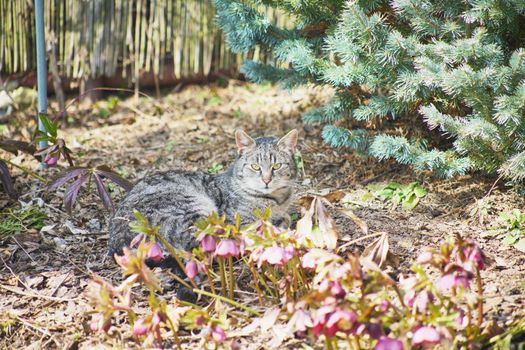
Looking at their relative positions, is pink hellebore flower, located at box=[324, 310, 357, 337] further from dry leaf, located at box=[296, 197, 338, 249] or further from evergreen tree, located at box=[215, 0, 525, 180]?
evergreen tree, located at box=[215, 0, 525, 180]

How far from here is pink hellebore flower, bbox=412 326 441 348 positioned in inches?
88.4

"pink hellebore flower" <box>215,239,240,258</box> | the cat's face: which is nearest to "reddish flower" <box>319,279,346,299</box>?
"pink hellebore flower" <box>215,239,240,258</box>

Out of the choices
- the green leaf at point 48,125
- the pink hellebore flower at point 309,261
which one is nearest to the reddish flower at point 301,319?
the pink hellebore flower at point 309,261

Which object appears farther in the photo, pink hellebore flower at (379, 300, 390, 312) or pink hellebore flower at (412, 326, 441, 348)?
pink hellebore flower at (379, 300, 390, 312)

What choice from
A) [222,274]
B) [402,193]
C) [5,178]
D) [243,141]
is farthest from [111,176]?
[402,193]

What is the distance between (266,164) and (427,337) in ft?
6.85

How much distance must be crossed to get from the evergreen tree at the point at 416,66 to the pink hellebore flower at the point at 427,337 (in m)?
1.51

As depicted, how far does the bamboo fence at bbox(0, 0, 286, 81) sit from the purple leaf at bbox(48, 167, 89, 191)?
88.9 inches

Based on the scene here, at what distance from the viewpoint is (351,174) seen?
471 cm

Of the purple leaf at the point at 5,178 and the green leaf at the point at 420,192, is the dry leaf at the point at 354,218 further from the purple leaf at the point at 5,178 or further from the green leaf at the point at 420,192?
the purple leaf at the point at 5,178

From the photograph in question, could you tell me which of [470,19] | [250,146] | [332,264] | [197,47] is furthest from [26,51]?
[332,264]

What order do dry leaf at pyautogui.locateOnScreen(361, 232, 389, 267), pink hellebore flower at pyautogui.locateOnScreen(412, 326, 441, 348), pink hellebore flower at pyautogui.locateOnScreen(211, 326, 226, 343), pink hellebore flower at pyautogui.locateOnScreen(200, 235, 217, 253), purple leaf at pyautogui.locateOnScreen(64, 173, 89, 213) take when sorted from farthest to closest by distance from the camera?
purple leaf at pyautogui.locateOnScreen(64, 173, 89, 213) < dry leaf at pyautogui.locateOnScreen(361, 232, 389, 267) < pink hellebore flower at pyautogui.locateOnScreen(200, 235, 217, 253) < pink hellebore flower at pyautogui.locateOnScreen(211, 326, 226, 343) < pink hellebore flower at pyautogui.locateOnScreen(412, 326, 441, 348)

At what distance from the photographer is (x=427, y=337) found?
225 cm

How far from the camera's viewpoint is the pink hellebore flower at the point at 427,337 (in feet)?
7.36
